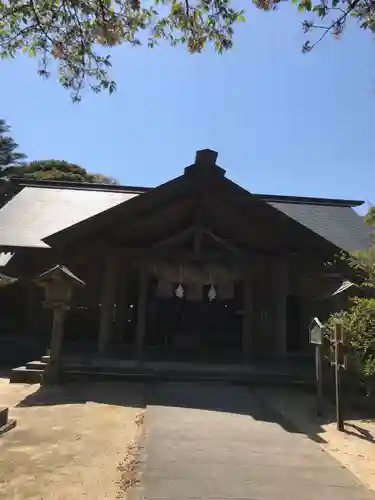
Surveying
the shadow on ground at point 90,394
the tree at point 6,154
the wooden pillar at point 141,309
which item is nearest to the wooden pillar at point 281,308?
the wooden pillar at point 141,309

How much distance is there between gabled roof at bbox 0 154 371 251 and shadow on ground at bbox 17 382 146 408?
4871 millimetres

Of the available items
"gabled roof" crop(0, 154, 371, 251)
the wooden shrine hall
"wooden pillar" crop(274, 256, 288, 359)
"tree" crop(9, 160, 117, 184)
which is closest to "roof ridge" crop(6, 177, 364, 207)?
"gabled roof" crop(0, 154, 371, 251)

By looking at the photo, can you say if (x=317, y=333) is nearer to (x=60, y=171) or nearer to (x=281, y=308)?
(x=281, y=308)

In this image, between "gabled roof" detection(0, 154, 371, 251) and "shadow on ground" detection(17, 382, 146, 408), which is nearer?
"shadow on ground" detection(17, 382, 146, 408)

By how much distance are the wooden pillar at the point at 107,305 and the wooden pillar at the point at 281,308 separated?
459 cm

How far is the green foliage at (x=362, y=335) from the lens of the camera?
7.41 metres

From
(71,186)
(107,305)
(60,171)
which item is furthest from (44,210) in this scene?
(60,171)

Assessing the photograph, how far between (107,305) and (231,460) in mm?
7658

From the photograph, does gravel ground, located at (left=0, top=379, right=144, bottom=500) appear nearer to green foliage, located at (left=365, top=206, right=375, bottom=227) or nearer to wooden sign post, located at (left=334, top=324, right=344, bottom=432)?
wooden sign post, located at (left=334, top=324, right=344, bottom=432)

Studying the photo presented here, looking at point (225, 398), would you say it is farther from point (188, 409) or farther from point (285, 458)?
point (285, 458)

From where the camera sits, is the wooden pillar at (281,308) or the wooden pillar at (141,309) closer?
the wooden pillar at (141,309)

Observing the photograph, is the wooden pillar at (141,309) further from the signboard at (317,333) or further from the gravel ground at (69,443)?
the signboard at (317,333)

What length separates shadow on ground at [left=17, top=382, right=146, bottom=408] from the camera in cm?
825

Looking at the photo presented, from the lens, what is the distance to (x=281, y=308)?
41.1 feet
